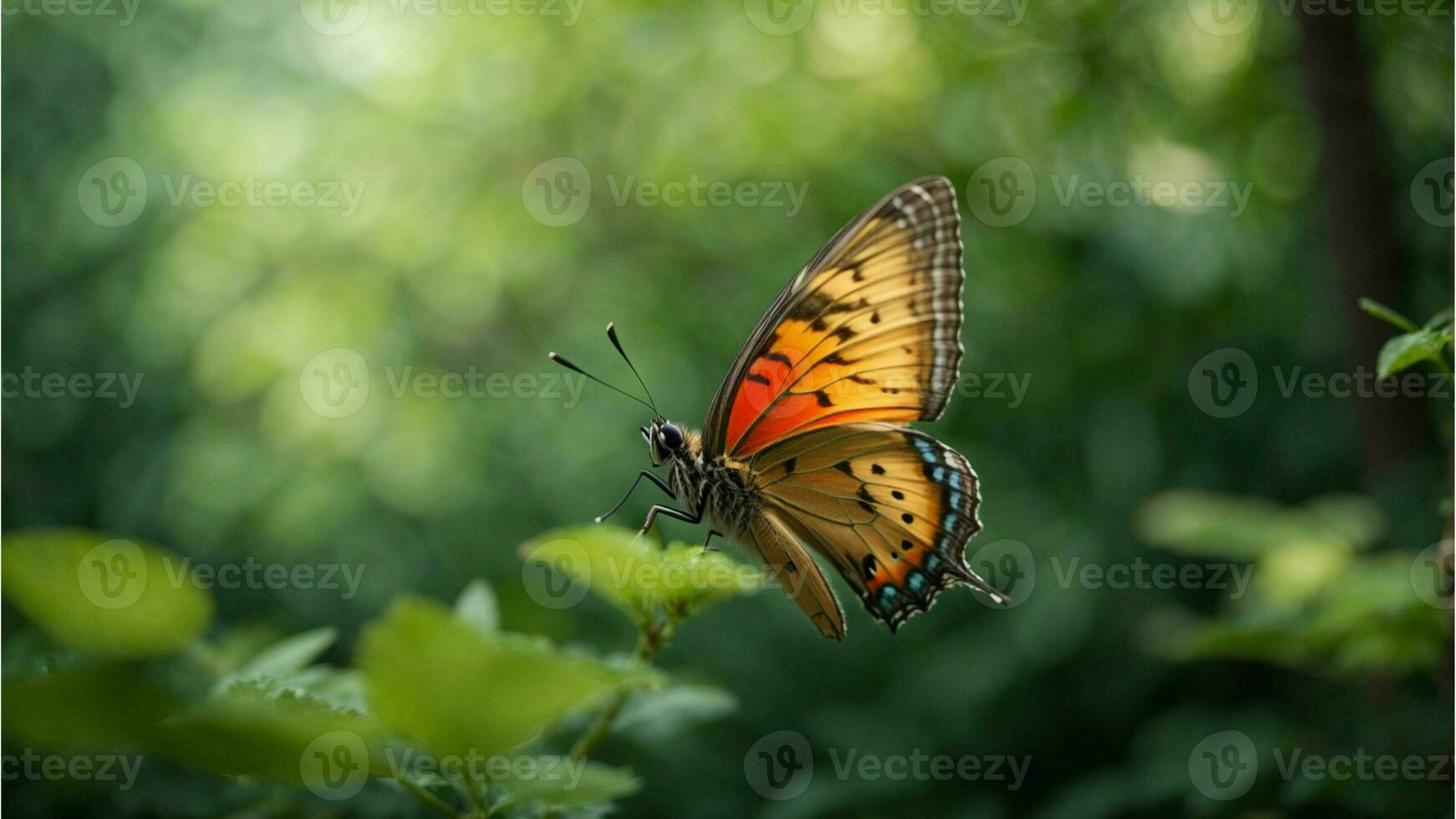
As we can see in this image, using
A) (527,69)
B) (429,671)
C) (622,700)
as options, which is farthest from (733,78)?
(429,671)

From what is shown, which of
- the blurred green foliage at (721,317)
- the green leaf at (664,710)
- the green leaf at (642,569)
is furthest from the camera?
the blurred green foliage at (721,317)

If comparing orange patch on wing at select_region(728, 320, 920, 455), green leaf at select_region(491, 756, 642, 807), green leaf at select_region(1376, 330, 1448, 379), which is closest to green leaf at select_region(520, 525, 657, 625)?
green leaf at select_region(491, 756, 642, 807)

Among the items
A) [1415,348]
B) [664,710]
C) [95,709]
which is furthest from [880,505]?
[95,709]

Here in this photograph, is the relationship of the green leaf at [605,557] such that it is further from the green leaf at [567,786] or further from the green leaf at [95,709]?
the green leaf at [95,709]

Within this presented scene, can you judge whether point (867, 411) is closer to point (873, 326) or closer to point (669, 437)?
point (873, 326)

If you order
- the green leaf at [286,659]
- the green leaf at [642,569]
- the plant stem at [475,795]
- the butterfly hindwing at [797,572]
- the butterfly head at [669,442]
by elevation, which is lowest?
the plant stem at [475,795]

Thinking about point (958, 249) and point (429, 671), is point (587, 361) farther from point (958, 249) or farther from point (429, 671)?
point (429, 671)

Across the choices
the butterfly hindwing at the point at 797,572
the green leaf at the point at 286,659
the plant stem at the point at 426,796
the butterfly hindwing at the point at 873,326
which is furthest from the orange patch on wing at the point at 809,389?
the plant stem at the point at 426,796

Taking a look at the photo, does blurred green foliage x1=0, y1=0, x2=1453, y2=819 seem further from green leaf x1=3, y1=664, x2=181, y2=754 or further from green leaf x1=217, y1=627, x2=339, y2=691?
green leaf x1=3, y1=664, x2=181, y2=754
